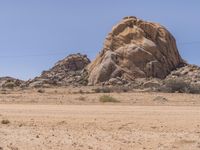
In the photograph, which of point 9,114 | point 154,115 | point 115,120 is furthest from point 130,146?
point 9,114

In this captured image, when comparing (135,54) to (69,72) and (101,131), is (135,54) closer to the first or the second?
(69,72)

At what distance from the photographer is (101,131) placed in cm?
1630

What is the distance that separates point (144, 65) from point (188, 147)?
48.2 m

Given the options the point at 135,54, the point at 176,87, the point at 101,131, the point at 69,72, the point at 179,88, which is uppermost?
the point at 135,54

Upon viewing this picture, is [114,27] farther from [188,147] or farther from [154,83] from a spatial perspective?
[188,147]

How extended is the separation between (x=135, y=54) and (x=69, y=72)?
19184mm

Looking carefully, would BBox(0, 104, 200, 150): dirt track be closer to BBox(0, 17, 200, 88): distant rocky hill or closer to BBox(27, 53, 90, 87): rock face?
BBox(0, 17, 200, 88): distant rocky hill

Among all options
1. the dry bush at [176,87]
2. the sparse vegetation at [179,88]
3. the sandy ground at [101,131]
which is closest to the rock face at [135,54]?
the dry bush at [176,87]

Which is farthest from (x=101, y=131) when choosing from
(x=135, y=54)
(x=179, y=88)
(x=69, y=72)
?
(x=69, y=72)

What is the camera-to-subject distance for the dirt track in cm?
1402

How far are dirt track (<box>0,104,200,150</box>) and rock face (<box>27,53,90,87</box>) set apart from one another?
44625 millimetres

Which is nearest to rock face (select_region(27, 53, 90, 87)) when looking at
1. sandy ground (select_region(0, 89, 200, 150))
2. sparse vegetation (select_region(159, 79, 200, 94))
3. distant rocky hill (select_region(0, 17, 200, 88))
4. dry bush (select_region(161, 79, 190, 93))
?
distant rocky hill (select_region(0, 17, 200, 88))

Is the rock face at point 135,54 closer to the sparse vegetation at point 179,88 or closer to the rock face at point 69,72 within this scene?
the rock face at point 69,72

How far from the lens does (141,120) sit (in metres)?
18.9
